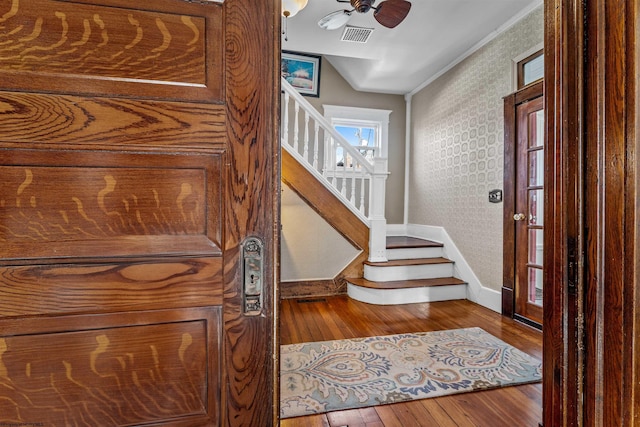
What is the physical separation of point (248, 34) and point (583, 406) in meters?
Result: 1.21

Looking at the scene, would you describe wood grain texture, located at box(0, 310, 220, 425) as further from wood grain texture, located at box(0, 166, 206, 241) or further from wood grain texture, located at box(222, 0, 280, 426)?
wood grain texture, located at box(0, 166, 206, 241)

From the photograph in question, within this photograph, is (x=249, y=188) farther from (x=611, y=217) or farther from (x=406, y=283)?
(x=406, y=283)

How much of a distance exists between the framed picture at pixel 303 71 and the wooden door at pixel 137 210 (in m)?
4.44

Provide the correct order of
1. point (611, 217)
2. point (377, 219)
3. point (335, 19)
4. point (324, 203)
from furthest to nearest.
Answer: point (377, 219), point (324, 203), point (335, 19), point (611, 217)

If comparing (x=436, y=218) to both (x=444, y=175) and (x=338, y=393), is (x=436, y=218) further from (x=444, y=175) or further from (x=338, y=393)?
(x=338, y=393)

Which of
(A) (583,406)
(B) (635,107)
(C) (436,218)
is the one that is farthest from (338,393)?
(C) (436,218)

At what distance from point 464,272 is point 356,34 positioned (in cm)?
299

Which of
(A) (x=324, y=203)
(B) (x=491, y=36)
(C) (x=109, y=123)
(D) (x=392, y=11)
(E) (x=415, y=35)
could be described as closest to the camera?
(C) (x=109, y=123)

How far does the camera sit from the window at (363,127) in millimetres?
4965

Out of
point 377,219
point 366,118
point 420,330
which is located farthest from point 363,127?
point 420,330

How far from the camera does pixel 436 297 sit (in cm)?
334

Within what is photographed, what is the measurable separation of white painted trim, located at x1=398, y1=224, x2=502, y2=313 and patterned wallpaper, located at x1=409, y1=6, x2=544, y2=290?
0.07m

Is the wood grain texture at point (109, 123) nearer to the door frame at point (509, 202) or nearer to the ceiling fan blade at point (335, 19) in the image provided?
the ceiling fan blade at point (335, 19)

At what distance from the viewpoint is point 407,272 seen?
3.51m
